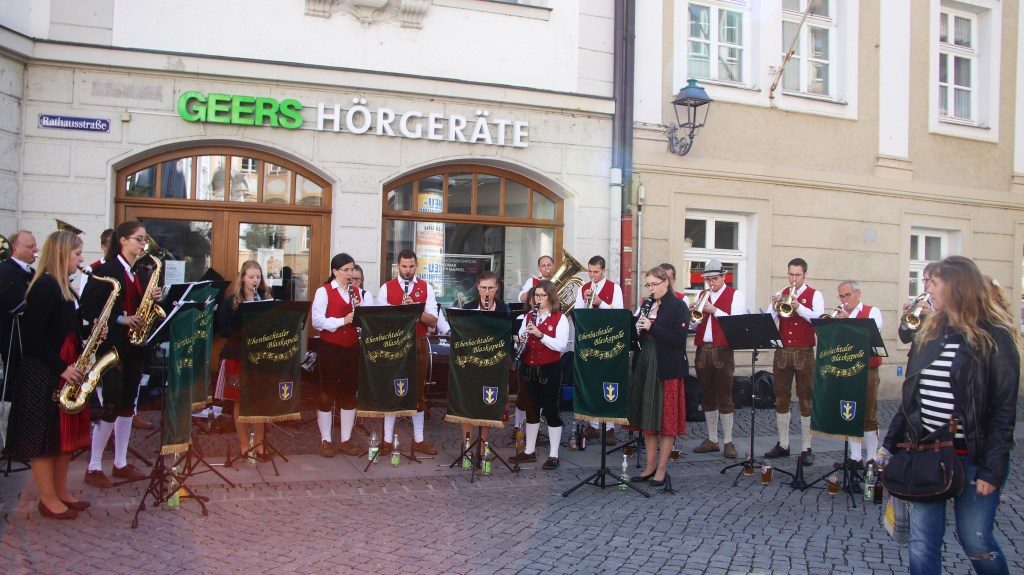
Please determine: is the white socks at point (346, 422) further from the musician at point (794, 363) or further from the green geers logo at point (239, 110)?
the musician at point (794, 363)

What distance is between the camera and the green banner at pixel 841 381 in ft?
23.9

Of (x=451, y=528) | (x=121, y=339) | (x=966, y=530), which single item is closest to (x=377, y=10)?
(x=121, y=339)

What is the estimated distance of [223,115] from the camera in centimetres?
1007

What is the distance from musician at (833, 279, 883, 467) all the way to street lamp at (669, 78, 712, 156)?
4.09m

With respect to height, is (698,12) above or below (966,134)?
above

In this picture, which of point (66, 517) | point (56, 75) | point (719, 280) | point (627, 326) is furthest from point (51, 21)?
point (719, 280)

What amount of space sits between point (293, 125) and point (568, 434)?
203 inches

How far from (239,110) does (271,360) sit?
4.01 m

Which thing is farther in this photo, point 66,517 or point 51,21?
point 51,21

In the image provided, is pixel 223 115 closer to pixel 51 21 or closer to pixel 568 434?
pixel 51 21

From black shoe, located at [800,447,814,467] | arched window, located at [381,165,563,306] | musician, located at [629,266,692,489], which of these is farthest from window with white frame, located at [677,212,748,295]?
musician, located at [629,266,692,489]

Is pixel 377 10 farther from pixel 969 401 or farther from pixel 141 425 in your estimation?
pixel 969 401

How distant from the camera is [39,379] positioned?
5.73 m

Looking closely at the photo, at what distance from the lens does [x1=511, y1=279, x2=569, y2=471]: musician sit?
7.99 meters
